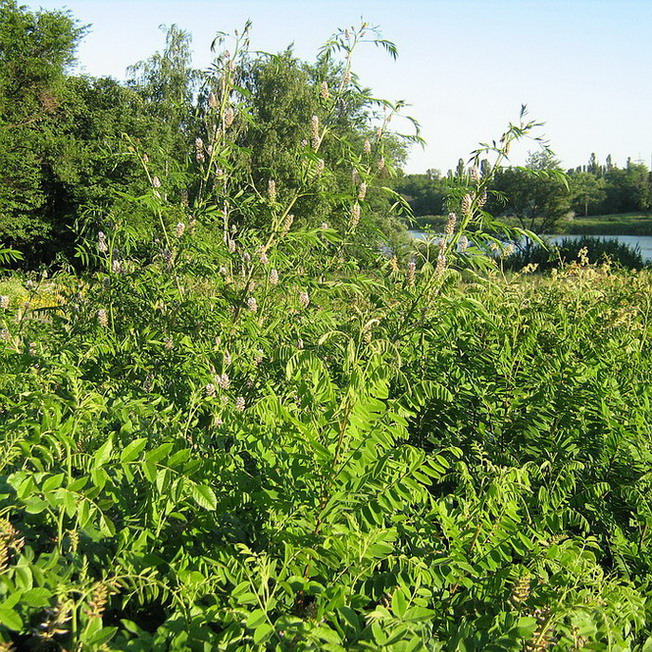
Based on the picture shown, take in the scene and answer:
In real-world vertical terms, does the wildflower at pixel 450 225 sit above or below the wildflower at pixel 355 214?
below

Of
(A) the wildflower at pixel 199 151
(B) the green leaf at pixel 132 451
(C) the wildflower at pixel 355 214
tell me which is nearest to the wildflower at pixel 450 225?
(C) the wildflower at pixel 355 214

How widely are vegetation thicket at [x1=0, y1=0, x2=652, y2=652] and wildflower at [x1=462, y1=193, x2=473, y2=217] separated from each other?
1cm

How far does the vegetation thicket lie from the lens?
1193mm

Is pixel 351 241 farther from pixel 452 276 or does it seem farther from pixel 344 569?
pixel 344 569

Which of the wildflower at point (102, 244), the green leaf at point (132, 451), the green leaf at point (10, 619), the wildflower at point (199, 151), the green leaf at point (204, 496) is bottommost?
the green leaf at point (10, 619)

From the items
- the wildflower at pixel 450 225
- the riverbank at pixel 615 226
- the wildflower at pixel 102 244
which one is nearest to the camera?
the wildflower at pixel 450 225

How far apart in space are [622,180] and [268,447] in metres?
87.9

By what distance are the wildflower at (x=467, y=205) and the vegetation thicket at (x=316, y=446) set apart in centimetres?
1

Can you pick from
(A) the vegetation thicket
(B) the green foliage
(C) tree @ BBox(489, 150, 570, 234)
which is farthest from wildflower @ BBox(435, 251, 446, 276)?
(C) tree @ BBox(489, 150, 570, 234)

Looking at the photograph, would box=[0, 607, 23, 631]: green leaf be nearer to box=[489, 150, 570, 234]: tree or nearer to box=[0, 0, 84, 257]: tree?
box=[0, 0, 84, 257]: tree

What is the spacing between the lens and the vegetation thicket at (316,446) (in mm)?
1193

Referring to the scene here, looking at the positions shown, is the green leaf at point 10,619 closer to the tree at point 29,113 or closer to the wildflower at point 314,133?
the wildflower at point 314,133

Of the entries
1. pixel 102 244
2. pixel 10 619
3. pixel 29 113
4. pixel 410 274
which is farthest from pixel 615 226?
pixel 10 619

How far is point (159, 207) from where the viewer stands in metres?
3.58
